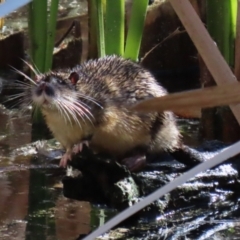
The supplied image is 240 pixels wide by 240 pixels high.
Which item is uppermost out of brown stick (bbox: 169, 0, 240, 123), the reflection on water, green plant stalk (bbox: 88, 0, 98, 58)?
green plant stalk (bbox: 88, 0, 98, 58)

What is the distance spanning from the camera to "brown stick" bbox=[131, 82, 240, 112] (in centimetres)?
104

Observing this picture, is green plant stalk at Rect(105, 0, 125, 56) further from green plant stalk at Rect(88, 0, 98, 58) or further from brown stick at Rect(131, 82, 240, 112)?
brown stick at Rect(131, 82, 240, 112)

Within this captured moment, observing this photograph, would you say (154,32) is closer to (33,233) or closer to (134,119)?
(134,119)

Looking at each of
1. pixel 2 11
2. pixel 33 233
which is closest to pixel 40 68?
pixel 33 233

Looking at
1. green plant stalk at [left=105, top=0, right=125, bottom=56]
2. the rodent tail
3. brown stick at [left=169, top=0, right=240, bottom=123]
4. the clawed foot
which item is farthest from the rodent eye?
brown stick at [left=169, top=0, right=240, bottom=123]

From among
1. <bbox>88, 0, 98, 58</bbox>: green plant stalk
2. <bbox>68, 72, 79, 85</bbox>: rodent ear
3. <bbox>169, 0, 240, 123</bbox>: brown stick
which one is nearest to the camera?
<bbox>169, 0, 240, 123</bbox>: brown stick

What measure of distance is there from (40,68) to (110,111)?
4.46 feet

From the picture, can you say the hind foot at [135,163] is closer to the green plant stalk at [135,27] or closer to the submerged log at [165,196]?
the submerged log at [165,196]

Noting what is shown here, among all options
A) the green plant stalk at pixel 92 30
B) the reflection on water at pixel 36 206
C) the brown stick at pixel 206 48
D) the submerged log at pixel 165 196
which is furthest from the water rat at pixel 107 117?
the green plant stalk at pixel 92 30

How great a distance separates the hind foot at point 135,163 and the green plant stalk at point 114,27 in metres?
1.10

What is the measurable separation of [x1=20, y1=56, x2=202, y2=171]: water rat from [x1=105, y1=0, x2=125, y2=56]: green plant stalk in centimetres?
56

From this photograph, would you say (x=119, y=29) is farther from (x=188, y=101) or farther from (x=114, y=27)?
(x=188, y=101)

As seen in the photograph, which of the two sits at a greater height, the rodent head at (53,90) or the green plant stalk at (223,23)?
the green plant stalk at (223,23)

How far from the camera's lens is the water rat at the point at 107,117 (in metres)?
3.29
